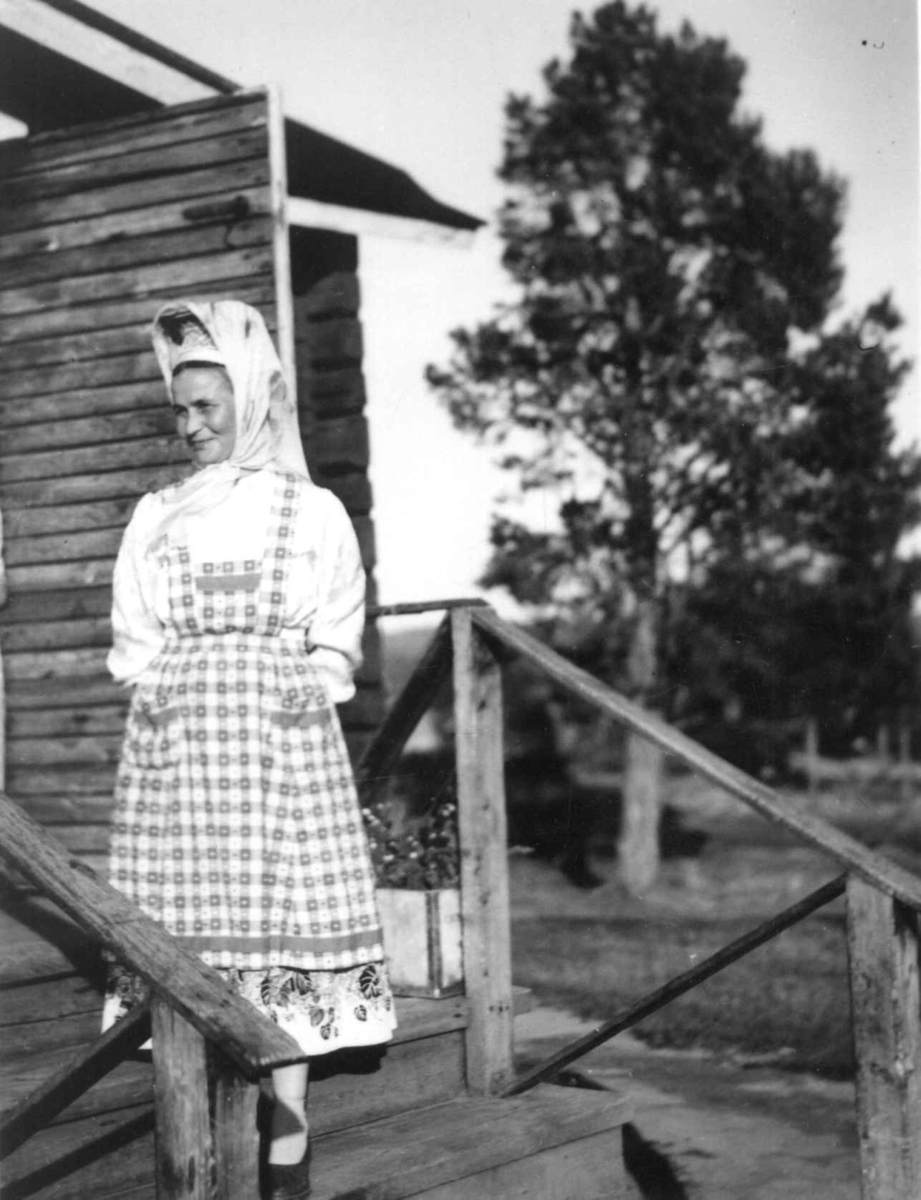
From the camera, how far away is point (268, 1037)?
2527 mm

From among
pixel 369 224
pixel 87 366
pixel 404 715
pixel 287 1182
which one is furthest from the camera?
pixel 369 224

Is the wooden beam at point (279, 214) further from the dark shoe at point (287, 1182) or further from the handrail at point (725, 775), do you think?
the dark shoe at point (287, 1182)

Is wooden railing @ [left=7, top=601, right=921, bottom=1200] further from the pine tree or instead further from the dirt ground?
the pine tree

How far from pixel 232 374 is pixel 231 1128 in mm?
1715

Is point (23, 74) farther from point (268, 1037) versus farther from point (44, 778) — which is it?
point (268, 1037)

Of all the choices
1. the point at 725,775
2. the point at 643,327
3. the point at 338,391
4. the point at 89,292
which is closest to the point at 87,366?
the point at 89,292

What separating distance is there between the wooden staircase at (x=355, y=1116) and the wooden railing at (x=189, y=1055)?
58 cm

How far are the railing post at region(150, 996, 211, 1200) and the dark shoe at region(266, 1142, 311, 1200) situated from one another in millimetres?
726

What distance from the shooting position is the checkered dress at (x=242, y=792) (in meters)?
3.46

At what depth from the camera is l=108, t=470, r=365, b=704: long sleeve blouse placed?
3.58 meters

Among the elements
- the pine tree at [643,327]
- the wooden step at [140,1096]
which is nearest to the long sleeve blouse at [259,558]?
the wooden step at [140,1096]

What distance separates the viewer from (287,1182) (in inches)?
132

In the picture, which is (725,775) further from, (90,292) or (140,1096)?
(90,292)

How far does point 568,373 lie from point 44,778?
43.9 ft
